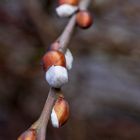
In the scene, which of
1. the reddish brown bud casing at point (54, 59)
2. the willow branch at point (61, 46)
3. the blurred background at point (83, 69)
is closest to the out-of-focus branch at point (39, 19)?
the blurred background at point (83, 69)

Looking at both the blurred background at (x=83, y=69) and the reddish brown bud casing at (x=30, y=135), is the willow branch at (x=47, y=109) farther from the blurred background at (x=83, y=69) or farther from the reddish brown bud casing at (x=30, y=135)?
the blurred background at (x=83, y=69)

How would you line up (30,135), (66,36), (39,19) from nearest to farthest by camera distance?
(30,135) < (66,36) < (39,19)

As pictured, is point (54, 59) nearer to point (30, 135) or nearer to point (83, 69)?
point (30, 135)

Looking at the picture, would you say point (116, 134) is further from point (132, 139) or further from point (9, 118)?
point (9, 118)

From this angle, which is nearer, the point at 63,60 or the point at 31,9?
the point at 63,60

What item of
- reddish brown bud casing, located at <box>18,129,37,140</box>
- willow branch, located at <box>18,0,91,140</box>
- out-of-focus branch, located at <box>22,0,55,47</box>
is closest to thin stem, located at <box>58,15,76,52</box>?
willow branch, located at <box>18,0,91,140</box>

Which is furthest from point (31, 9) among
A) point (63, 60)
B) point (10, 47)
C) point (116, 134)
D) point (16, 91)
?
point (63, 60)

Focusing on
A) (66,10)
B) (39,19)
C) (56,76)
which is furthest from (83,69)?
(56,76)
